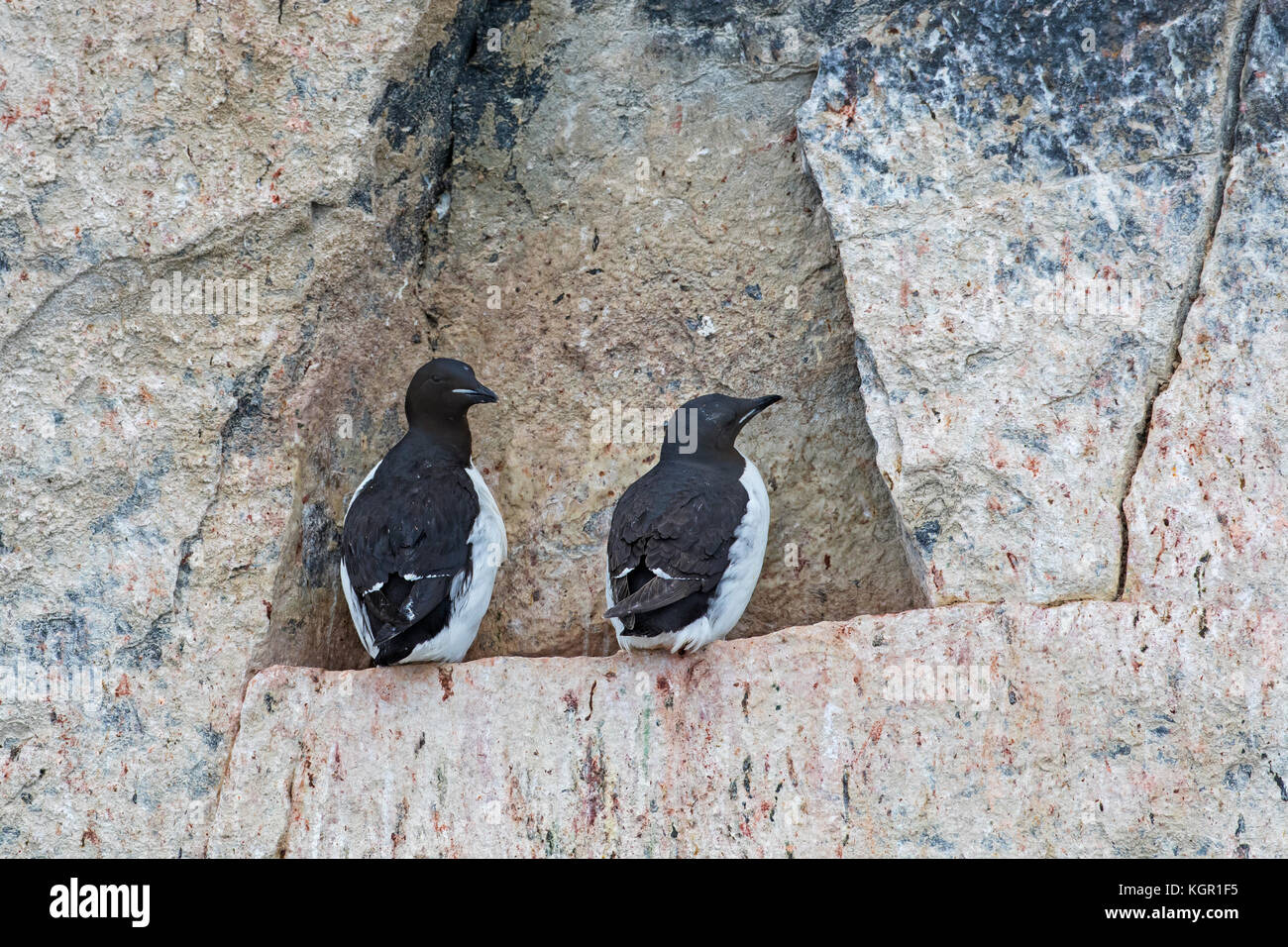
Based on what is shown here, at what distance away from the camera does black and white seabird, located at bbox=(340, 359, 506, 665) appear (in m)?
5.30

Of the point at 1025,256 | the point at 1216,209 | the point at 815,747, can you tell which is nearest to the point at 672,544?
the point at 815,747

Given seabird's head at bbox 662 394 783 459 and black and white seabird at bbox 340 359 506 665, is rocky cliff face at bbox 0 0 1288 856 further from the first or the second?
seabird's head at bbox 662 394 783 459

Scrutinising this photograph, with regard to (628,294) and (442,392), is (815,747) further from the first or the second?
(628,294)

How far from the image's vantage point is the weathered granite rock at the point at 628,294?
19.7 feet

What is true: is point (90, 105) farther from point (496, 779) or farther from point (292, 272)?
point (496, 779)

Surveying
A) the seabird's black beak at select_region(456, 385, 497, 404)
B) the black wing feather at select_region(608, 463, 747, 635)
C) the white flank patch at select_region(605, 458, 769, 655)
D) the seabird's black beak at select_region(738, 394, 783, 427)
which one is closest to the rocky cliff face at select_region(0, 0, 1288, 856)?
the white flank patch at select_region(605, 458, 769, 655)

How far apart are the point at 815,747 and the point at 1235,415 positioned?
6.24ft

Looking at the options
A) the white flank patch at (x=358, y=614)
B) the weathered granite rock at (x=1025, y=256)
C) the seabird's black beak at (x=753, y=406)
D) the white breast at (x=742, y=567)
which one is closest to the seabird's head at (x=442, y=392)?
the white flank patch at (x=358, y=614)

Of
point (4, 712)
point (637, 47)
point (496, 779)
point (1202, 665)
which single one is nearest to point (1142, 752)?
point (1202, 665)

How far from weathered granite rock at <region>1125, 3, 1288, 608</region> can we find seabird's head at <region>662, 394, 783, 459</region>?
1.46m

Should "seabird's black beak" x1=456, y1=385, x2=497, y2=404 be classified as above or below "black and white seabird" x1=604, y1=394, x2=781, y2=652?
above

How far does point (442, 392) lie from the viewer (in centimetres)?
575

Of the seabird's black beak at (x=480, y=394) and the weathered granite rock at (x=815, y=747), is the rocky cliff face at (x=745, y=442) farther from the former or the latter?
the seabird's black beak at (x=480, y=394)

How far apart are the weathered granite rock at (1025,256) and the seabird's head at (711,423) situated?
1.62 feet
